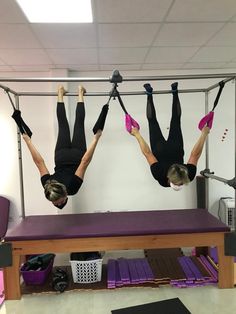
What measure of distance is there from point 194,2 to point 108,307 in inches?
96.8

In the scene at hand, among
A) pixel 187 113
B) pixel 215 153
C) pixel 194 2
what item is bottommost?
pixel 215 153

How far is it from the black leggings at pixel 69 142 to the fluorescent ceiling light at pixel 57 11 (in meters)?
0.76

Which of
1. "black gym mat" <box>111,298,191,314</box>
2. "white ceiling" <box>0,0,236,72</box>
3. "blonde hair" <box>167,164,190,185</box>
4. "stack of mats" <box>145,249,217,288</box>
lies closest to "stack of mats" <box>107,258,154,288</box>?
"stack of mats" <box>145,249,217,288</box>

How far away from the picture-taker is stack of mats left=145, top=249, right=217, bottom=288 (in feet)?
7.57

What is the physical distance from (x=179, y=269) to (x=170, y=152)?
42.6 inches

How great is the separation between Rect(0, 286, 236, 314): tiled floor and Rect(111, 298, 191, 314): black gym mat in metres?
0.06

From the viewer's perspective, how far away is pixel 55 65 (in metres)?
3.81

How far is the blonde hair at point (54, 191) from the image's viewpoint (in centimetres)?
203

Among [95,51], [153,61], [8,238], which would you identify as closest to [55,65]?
→ [95,51]

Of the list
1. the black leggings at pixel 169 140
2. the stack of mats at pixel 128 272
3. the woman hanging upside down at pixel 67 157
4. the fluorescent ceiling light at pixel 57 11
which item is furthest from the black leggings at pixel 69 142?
the stack of mats at pixel 128 272

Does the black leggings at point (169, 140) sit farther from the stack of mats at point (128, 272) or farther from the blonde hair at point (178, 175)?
the stack of mats at point (128, 272)

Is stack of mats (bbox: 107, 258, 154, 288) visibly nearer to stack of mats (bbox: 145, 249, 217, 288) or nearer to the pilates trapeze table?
stack of mats (bbox: 145, 249, 217, 288)

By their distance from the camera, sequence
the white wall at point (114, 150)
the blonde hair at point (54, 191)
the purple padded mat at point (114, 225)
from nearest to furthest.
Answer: the blonde hair at point (54, 191) < the purple padded mat at point (114, 225) < the white wall at point (114, 150)

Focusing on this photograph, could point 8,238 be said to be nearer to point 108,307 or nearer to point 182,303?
point 108,307
